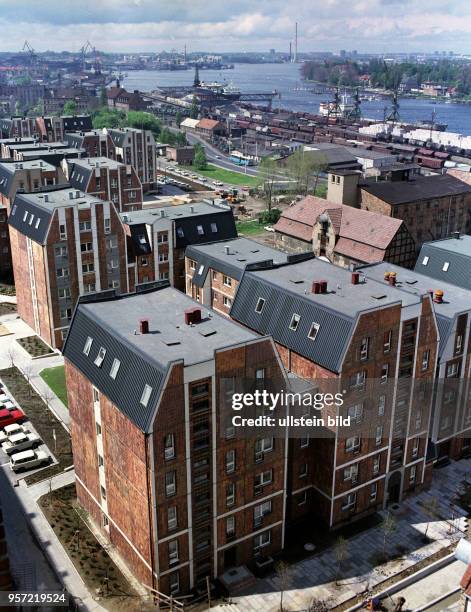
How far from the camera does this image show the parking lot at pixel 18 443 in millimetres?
59875

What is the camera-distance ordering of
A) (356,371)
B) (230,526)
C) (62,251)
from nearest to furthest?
(230,526) < (356,371) < (62,251)

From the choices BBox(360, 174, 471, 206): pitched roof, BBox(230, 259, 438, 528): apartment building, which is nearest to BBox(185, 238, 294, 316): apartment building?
BBox(230, 259, 438, 528): apartment building

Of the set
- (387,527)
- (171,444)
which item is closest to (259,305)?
(171,444)

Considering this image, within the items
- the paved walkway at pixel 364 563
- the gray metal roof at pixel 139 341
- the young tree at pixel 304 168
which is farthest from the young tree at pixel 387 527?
the young tree at pixel 304 168

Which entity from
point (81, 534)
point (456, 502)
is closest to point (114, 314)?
point (81, 534)

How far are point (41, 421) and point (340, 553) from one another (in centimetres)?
3546

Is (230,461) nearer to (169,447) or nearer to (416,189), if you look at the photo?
(169,447)

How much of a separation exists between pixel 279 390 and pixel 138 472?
37.5 feet

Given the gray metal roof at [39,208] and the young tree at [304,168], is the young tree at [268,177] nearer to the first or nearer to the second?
the young tree at [304,168]

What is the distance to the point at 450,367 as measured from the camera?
59531mm

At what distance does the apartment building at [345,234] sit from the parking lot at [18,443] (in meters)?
52.9

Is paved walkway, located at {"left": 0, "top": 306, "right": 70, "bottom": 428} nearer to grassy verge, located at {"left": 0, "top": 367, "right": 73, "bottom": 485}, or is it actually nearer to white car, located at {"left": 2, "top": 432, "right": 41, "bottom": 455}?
A: grassy verge, located at {"left": 0, "top": 367, "right": 73, "bottom": 485}

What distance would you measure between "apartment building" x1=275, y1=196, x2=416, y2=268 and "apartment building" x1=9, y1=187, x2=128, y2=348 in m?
34.1

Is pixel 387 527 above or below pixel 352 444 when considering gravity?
below
